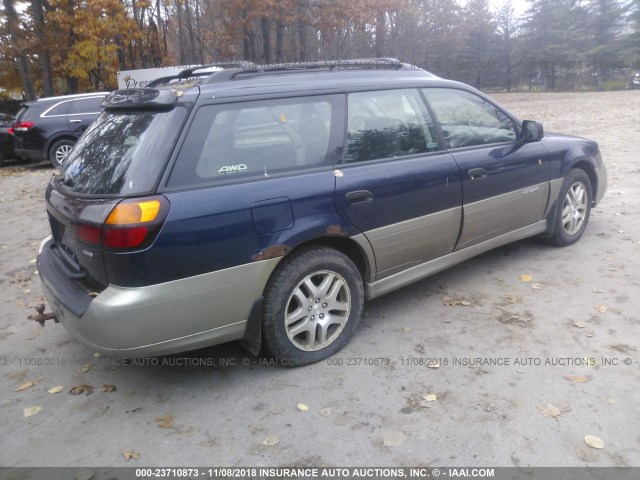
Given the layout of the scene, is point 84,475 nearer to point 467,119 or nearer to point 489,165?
point 489,165

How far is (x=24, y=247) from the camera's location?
6445mm

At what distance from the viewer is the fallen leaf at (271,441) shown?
2.79 m

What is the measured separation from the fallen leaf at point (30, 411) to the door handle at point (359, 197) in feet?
7.43

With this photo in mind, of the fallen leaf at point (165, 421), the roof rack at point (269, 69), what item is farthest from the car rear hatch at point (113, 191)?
the fallen leaf at point (165, 421)

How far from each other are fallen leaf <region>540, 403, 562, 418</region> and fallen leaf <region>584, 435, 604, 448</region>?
0.20 metres

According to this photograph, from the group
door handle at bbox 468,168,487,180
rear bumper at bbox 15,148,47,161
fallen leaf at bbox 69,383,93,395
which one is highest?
door handle at bbox 468,168,487,180

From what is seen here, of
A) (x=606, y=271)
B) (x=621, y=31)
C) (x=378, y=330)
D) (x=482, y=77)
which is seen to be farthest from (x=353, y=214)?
(x=621, y=31)

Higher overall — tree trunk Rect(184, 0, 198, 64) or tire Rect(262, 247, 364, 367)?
tree trunk Rect(184, 0, 198, 64)

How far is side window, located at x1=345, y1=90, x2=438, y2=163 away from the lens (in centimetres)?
367

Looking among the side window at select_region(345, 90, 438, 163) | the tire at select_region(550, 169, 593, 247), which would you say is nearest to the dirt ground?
the tire at select_region(550, 169, 593, 247)

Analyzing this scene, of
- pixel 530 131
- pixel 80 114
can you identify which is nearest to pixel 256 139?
pixel 530 131

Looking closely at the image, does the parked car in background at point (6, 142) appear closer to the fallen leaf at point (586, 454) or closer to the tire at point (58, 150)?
the tire at point (58, 150)

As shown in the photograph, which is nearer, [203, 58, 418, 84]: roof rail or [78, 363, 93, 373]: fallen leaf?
[203, 58, 418, 84]: roof rail

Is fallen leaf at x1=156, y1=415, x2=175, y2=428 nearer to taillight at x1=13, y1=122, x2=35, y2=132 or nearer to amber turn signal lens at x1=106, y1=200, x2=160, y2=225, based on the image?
amber turn signal lens at x1=106, y1=200, x2=160, y2=225
